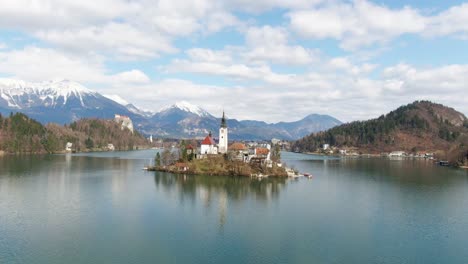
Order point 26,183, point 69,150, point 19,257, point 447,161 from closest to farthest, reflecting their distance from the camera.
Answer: point 19,257 < point 26,183 < point 447,161 < point 69,150

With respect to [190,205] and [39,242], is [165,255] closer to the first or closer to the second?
[39,242]

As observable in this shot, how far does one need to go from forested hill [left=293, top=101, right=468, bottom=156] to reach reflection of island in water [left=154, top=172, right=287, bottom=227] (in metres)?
106

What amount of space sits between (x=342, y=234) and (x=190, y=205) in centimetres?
1639

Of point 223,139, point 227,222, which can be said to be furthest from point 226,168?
point 227,222

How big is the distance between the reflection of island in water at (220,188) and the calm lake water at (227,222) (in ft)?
0.48

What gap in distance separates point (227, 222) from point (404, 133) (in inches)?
5815

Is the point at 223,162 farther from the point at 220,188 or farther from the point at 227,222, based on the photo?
the point at 227,222

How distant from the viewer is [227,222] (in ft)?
107

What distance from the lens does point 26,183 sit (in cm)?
5119

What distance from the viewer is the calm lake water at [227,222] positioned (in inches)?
980

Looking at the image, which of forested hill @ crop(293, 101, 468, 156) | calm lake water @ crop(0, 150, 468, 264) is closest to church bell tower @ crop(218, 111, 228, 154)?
calm lake water @ crop(0, 150, 468, 264)

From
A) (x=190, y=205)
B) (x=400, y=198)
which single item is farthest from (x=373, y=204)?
(x=190, y=205)

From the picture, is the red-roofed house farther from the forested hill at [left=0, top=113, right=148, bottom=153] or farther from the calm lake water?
the forested hill at [left=0, top=113, right=148, bottom=153]

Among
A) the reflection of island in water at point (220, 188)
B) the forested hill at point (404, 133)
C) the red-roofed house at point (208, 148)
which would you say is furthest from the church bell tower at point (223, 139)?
the forested hill at point (404, 133)
